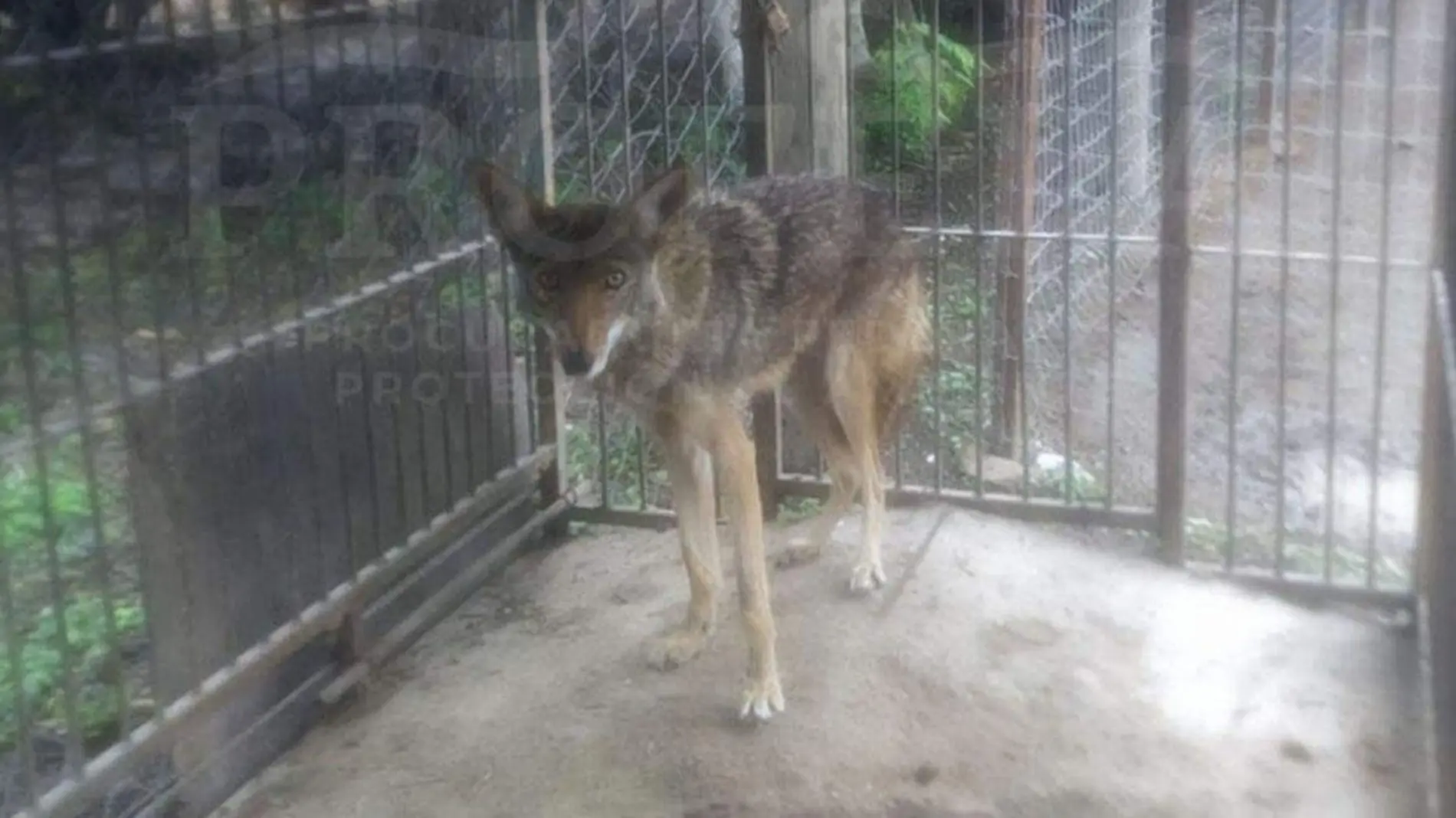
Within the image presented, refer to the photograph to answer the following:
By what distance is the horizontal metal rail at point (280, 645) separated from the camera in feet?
10.2

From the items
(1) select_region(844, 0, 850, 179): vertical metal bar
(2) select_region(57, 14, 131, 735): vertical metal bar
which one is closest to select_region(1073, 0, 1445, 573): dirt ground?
(1) select_region(844, 0, 850, 179): vertical metal bar

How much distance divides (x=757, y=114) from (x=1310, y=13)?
4.65ft

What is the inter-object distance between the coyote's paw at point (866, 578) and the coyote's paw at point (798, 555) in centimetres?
17

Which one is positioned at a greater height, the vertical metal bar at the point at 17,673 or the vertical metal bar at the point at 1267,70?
the vertical metal bar at the point at 1267,70

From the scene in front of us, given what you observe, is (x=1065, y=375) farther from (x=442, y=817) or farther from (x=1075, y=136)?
(x=442, y=817)

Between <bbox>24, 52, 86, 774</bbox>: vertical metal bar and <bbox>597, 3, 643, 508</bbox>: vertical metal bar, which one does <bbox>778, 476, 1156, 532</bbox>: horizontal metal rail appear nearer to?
<bbox>597, 3, 643, 508</bbox>: vertical metal bar

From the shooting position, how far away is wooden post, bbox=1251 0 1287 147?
428cm

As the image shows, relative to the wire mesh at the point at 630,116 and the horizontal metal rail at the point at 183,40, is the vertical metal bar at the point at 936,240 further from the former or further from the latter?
the horizontal metal rail at the point at 183,40

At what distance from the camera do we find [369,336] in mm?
3963

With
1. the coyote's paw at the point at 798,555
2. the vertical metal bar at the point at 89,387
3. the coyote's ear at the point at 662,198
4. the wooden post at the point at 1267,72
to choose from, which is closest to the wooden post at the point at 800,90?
the coyote's paw at the point at 798,555

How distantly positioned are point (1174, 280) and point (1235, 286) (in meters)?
0.15

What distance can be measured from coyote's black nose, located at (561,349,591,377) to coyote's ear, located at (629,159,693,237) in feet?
0.98

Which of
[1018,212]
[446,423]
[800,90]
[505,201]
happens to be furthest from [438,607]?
[1018,212]

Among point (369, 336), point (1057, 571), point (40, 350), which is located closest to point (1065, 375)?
point (1057, 571)
